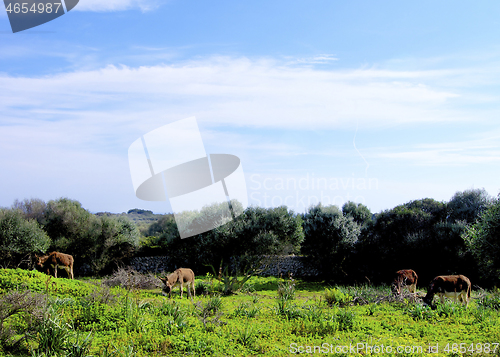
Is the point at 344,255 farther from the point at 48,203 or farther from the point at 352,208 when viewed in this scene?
the point at 48,203

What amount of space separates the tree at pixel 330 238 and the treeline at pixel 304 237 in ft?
0.25

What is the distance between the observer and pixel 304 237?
2777 cm

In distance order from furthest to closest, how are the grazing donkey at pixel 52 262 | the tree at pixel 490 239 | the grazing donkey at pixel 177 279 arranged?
the grazing donkey at pixel 52 262
the grazing donkey at pixel 177 279
the tree at pixel 490 239

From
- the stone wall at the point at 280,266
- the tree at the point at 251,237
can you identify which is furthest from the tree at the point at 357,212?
the stone wall at the point at 280,266

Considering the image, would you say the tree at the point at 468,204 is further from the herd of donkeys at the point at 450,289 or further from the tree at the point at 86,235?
the tree at the point at 86,235

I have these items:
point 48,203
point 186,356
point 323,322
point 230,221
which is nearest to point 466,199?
point 230,221

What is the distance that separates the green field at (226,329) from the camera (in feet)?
28.0

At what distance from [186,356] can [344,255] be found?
2129 centimetres

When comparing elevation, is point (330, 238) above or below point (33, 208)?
below

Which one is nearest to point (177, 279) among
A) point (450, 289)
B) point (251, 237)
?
point (251, 237)

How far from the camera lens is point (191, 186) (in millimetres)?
16531

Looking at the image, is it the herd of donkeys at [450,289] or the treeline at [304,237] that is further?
the treeline at [304,237]

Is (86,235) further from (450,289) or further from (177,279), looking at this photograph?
(450,289)

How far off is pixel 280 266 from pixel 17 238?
Result: 20306 mm
